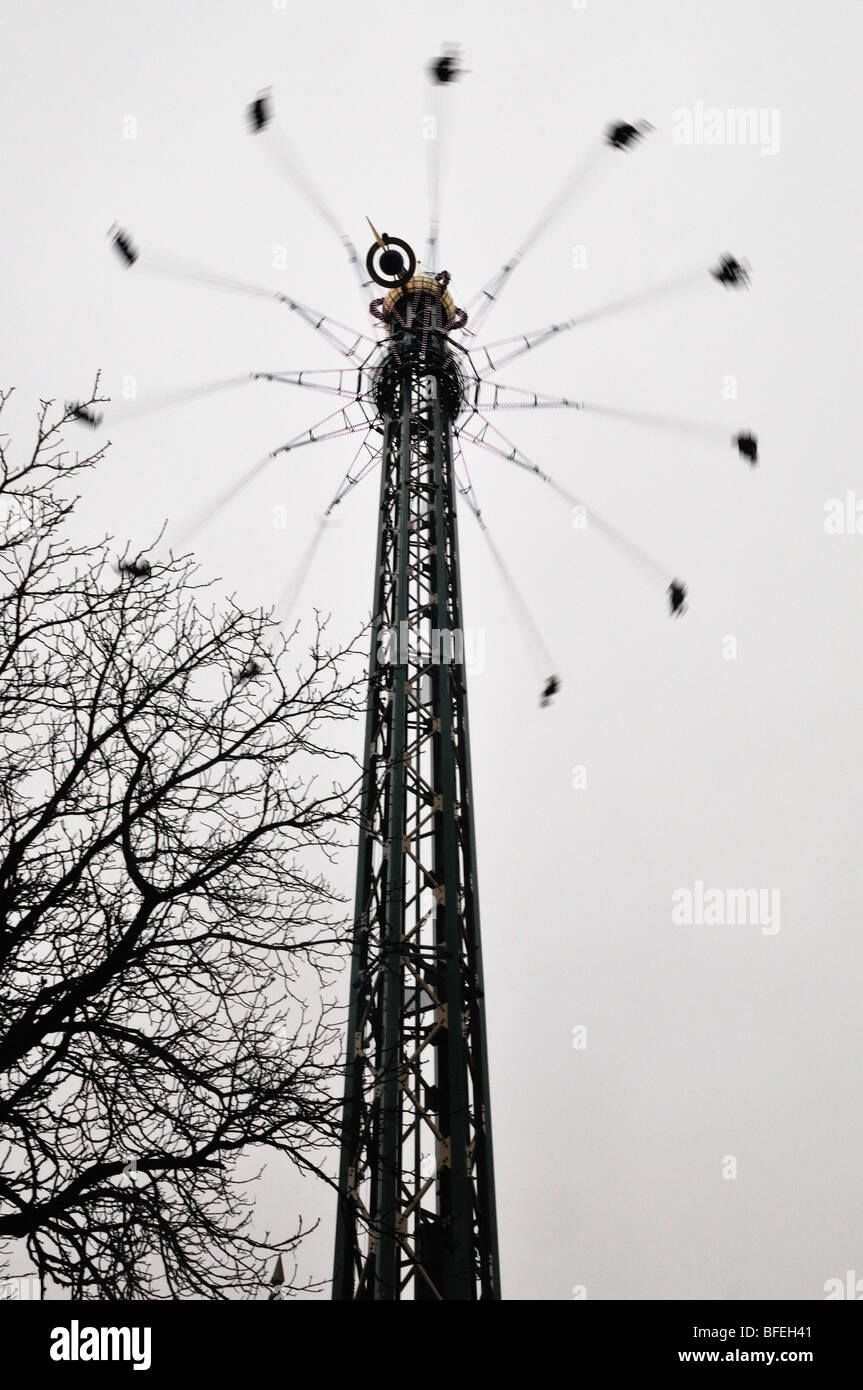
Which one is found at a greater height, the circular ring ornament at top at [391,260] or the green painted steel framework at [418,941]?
the circular ring ornament at top at [391,260]

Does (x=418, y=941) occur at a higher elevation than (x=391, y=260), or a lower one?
lower

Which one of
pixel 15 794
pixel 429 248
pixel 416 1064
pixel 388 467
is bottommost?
pixel 416 1064

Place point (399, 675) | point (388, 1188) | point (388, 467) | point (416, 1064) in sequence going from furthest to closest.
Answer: point (388, 467) < point (399, 675) < point (416, 1064) < point (388, 1188)

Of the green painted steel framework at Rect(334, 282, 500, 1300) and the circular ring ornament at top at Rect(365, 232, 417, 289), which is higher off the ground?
the circular ring ornament at top at Rect(365, 232, 417, 289)

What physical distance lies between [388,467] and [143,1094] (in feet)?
30.8

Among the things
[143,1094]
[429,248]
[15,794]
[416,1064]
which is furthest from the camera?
[429,248]
